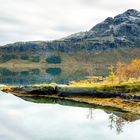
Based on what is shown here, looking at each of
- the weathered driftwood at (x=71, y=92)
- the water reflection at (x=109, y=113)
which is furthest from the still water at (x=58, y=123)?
the weathered driftwood at (x=71, y=92)

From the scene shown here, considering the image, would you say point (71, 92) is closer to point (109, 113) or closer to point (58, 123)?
point (109, 113)

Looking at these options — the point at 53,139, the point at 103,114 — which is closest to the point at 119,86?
the point at 103,114

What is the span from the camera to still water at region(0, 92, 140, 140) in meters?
86.1

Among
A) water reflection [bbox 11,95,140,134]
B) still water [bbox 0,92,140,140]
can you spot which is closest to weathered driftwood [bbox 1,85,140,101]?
water reflection [bbox 11,95,140,134]

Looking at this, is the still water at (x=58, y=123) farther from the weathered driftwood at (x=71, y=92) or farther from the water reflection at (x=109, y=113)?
the weathered driftwood at (x=71, y=92)

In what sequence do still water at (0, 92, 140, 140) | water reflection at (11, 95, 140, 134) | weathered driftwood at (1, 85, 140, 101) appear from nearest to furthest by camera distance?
1. still water at (0, 92, 140, 140)
2. water reflection at (11, 95, 140, 134)
3. weathered driftwood at (1, 85, 140, 101)

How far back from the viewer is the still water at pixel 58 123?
86125 millimetres

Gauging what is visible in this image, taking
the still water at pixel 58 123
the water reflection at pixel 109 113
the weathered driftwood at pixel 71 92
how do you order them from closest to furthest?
the still water at pixel 58 123, the water reflection at pixel 109 113, the weathered driftwood at pixel 71 92

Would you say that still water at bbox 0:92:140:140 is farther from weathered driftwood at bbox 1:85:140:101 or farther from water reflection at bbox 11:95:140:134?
weathered driftwood at bbox 1:85:140:101

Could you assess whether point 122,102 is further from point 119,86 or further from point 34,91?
point 34,91

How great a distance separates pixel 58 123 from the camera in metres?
105

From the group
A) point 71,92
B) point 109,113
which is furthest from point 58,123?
point 71,92

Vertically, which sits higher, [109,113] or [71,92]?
[71,92]

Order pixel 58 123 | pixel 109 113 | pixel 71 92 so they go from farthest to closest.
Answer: pixel 71 92 → pixel 109 113 → pixel 58 123
